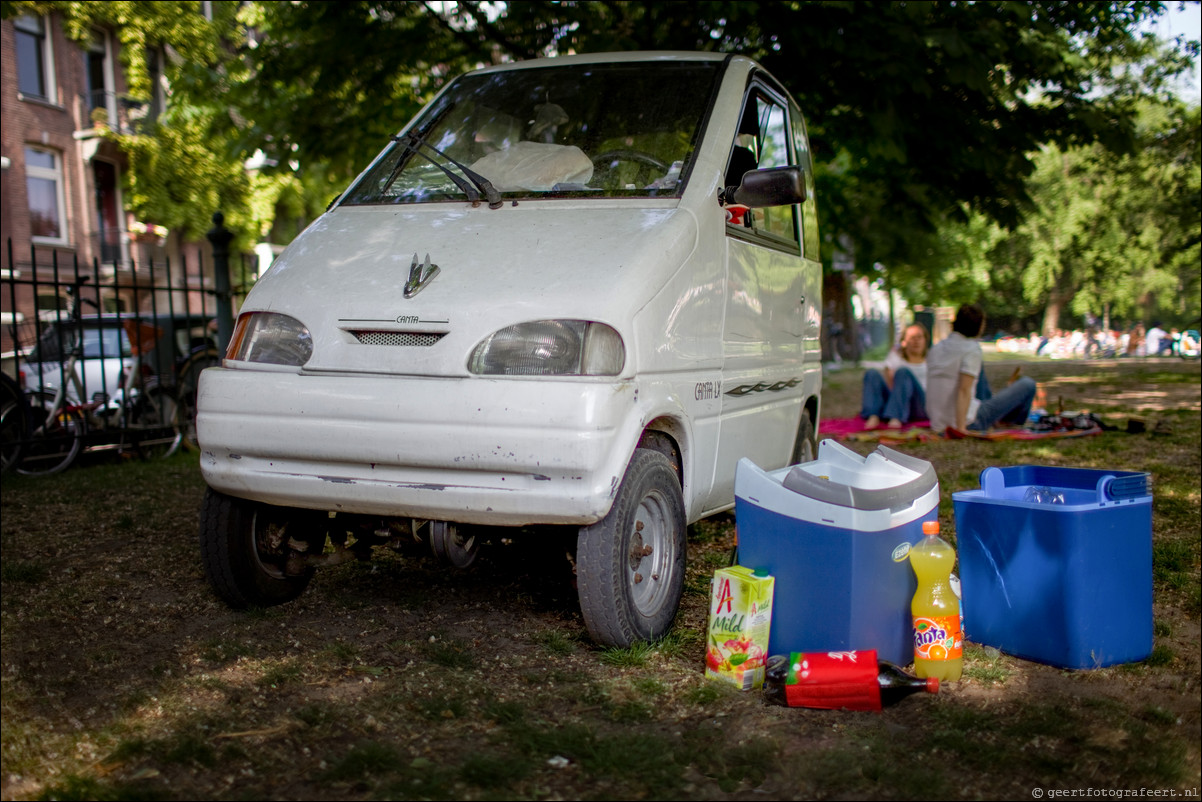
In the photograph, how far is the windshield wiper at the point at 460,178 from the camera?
4.12 meters

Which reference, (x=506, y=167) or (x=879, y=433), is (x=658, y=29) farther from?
(x=506, y=167)

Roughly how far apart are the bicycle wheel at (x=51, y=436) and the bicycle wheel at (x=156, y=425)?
59cm

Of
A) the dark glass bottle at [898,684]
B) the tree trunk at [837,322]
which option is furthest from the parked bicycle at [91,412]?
the tree trunk at [837,322]

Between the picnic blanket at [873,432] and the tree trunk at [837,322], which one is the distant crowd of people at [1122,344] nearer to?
the tree trunk at [837,322]

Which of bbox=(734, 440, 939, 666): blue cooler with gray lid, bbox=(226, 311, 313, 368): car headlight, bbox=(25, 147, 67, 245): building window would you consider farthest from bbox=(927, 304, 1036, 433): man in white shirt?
bbox=(25, 147, 67, 245): building window

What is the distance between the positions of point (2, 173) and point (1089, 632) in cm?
2534

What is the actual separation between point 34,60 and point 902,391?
22382mm

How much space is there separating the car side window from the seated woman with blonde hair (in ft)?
18.2

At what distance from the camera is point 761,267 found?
15.5 ft

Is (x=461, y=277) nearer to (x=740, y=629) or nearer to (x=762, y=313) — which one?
(x=740, y=629)

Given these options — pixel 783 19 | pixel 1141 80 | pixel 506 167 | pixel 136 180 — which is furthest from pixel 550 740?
pixel 136 180

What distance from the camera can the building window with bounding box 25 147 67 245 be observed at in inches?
976

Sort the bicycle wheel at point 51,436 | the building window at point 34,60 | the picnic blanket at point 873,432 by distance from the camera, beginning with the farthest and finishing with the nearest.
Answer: the building window at point 34,60
the picnic blanket at point 873,432
the bicycle wheel at point 51,436

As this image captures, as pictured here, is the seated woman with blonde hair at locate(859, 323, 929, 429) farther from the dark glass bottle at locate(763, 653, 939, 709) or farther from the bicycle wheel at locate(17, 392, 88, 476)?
the dark glass bottle at locate(763, 653, 939, 709)
